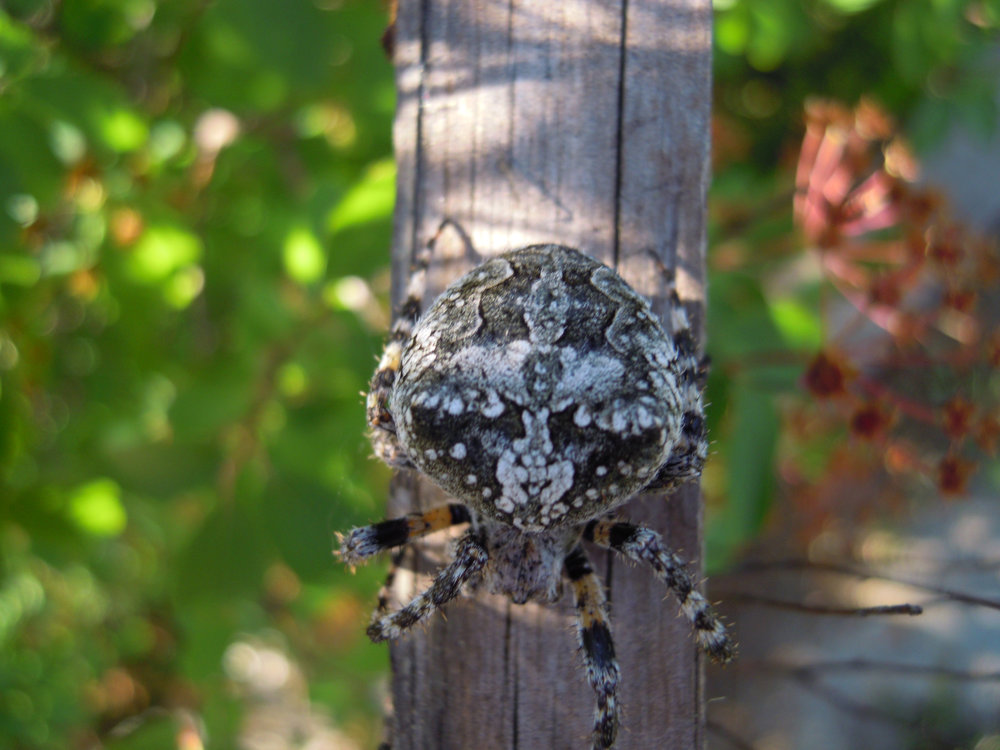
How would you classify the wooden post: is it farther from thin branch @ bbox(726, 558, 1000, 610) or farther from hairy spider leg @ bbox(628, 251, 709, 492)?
thin branch @ bbox(726, 558, 1000, 610)

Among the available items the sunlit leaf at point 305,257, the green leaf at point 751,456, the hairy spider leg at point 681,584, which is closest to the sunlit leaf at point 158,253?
the sunlit leaf at point 305,257

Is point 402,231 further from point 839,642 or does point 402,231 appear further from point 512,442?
point 839,642

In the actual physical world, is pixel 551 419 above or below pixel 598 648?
above

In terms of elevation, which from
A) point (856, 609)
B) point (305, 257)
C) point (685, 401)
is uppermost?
point (305, 257)

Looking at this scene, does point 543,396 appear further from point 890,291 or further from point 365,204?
point 890,291

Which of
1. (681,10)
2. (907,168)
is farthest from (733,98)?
(681,10)

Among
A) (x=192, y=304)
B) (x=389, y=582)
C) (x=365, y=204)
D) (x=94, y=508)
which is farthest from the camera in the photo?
(x=192, y=304)

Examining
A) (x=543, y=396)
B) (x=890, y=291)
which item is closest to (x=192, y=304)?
(x=543, y=396)
